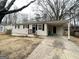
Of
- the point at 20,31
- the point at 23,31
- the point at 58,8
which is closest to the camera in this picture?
the point at 23,31

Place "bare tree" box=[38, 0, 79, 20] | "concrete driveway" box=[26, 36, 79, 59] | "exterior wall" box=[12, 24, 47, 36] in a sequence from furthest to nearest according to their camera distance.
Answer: "bare tree" box=[38, 0, 79, 20] < "exterior wall" box=[12, 24, 47, 36] < "concrete driveway" box=[26, 36, 79, 59]

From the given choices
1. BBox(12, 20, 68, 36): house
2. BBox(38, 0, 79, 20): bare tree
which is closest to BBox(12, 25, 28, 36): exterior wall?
BBox(12, 20, 68, 36): house

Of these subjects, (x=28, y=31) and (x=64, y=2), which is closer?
(x=28, y=31)

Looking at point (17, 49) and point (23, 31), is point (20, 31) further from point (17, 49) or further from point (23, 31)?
point (17, 49)

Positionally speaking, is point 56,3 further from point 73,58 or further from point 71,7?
point 73,58

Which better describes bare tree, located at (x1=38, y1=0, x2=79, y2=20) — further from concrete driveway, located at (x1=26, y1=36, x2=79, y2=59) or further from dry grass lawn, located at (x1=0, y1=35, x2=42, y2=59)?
concrete driveway, located at (x1=26, y1=36, x2=79, y2=59)

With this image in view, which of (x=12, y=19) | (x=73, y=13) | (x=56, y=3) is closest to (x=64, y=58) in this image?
(x=73, y=13)

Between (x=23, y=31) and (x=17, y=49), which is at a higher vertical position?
(x=23, y=31)

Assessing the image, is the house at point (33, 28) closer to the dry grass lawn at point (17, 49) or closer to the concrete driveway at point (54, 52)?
the dry grass lawn at point (17, 49)

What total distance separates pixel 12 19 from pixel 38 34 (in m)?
30.7

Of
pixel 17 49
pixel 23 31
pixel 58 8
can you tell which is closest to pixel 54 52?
pixel 17 49

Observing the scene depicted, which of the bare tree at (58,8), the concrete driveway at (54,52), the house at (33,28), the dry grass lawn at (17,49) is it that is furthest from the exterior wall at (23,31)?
the bare tree at (58,8)

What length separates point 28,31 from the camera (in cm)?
2069

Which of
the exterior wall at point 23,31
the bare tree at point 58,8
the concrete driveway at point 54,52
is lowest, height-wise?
the concrete driveway at point 54,52
